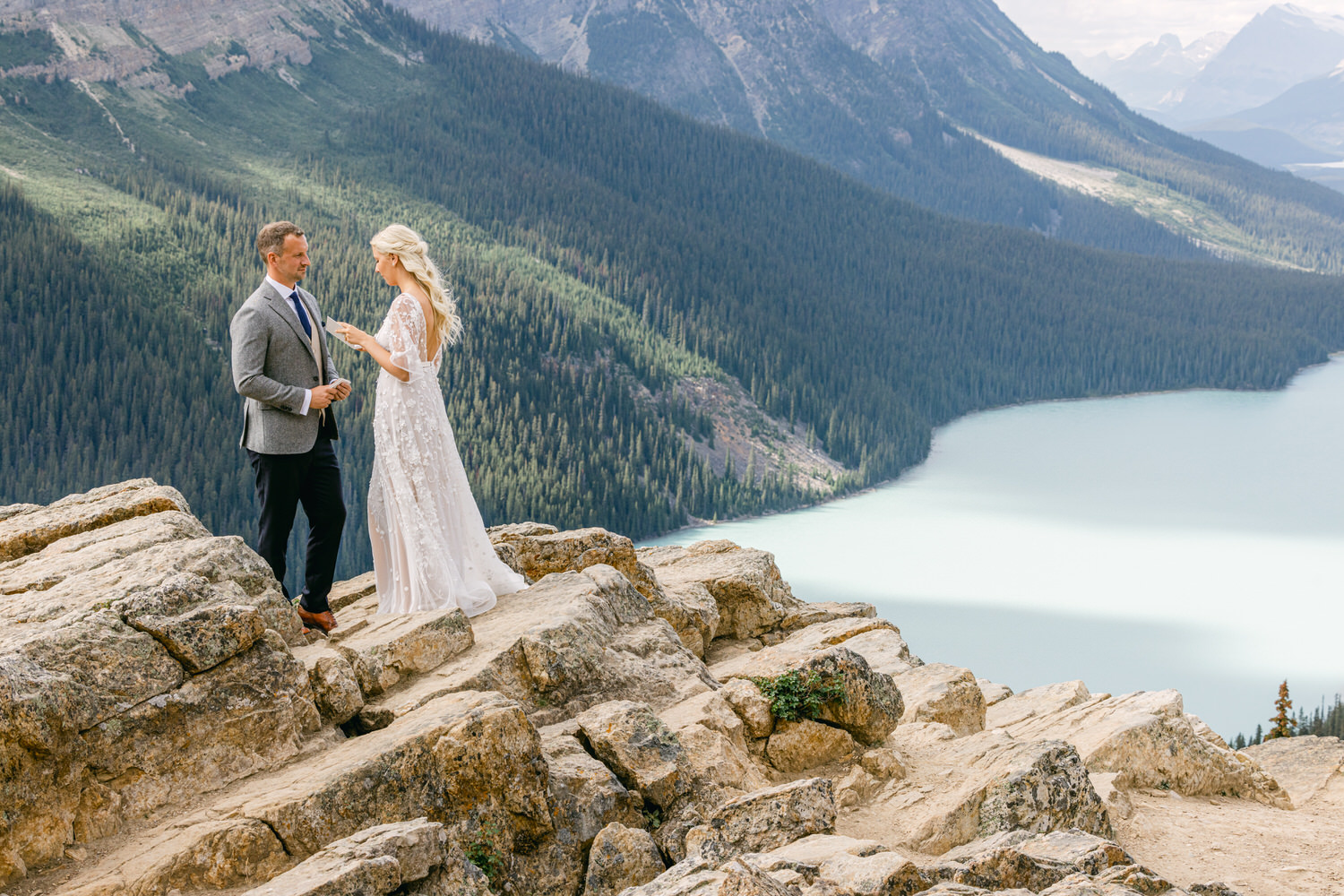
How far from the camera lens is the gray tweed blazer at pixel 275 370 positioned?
1109 centimetres

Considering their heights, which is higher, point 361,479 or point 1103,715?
point 1103,715

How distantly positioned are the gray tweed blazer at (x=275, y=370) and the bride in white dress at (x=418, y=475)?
70 centimetres

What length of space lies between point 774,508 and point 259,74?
117569mm

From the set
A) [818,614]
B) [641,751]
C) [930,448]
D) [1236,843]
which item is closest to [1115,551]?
[930,448]

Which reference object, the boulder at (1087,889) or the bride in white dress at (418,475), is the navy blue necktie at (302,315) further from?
the boulder at (1087,889)

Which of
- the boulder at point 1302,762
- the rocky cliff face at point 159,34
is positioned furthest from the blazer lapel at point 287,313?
the rocky cliff face at point 159,34

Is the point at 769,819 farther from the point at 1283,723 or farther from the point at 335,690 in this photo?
the point at 1283,723

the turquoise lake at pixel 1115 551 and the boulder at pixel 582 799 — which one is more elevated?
the boulder at pixel 582 799

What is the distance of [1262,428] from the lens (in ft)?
514

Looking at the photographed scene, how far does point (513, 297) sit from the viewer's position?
125 m

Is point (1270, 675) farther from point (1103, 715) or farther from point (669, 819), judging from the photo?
point (669, 819)

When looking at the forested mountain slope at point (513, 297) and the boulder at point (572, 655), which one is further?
the forested mountain slope at point (513, 297)

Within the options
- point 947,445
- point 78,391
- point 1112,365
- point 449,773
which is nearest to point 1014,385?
point 1112,365

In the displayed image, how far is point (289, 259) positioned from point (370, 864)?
20.1 feet
